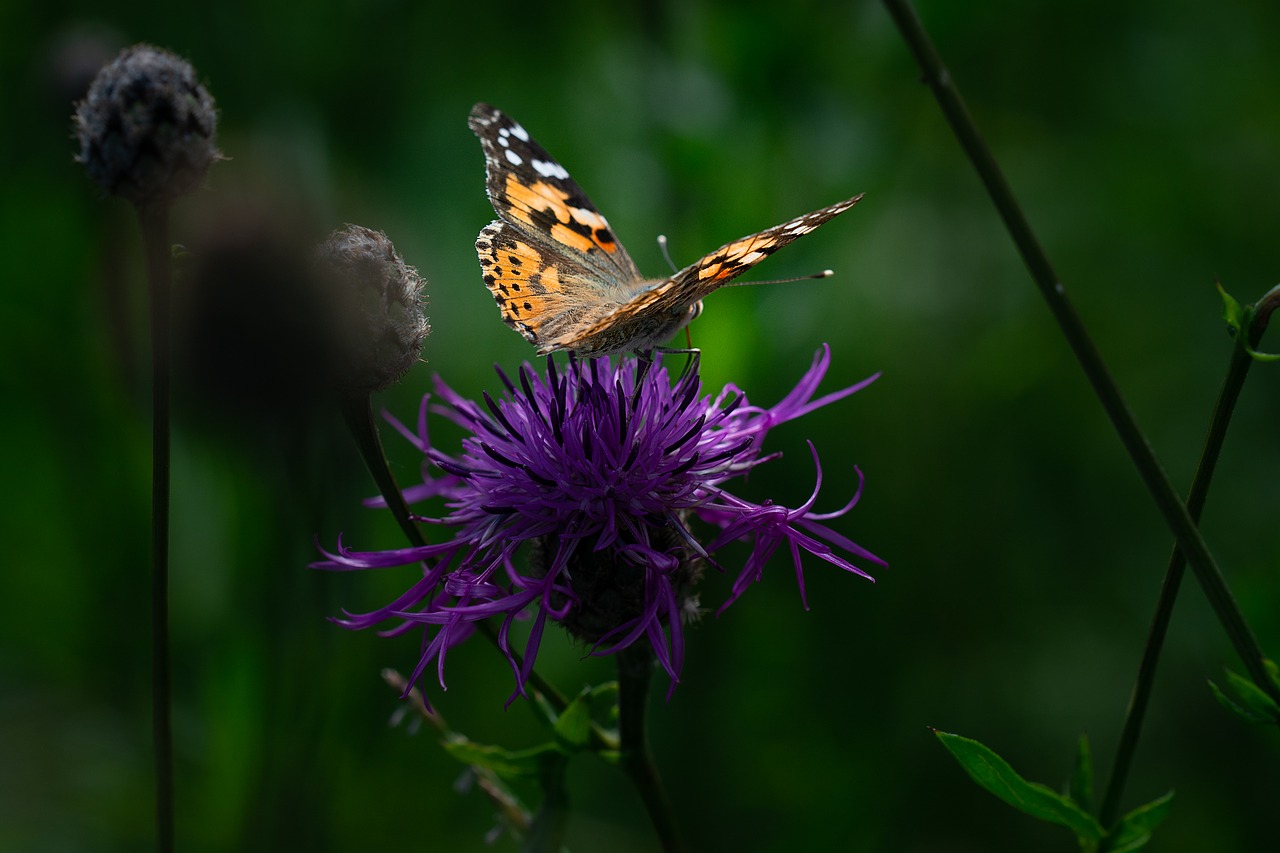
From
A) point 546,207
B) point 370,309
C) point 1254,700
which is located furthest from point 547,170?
point 1254,700

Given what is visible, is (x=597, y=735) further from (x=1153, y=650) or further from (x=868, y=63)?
(x=868, y=63)

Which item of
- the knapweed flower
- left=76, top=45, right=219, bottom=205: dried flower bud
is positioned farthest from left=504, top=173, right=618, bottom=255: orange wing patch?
left=76, top=45, right=219, bottom=205: dried flower bud

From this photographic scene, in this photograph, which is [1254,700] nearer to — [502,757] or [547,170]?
[502,757]

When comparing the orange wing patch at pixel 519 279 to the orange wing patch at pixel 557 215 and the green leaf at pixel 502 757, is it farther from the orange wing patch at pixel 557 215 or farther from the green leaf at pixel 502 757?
the green leaf at pixel 502 757

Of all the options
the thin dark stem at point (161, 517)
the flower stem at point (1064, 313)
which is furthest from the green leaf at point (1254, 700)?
the thin dark stem at point (161, 517)

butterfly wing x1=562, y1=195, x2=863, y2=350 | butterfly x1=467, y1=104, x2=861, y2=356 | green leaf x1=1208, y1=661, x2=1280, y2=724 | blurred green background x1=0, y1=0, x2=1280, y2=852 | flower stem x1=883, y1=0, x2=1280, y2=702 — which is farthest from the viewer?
blurred green background x1=0, y1=0, x2=1280, y2=852

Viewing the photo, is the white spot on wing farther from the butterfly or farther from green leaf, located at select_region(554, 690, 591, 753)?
green leaf, located at select_region(554, 690, 591, 753)

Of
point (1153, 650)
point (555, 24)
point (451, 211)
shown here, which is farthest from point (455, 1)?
point (1153, 650)

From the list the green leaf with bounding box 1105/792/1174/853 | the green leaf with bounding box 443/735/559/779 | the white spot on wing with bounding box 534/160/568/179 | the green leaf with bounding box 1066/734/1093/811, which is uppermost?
the white spot on wing with bounding box 534/160/568/179
